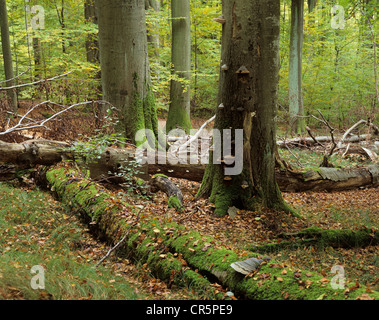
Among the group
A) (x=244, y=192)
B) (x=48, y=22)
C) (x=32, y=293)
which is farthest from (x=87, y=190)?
(x=48, y=22)

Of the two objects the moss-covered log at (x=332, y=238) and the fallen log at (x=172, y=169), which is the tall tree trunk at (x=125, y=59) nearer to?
the fallen log at (x=172, y=169)

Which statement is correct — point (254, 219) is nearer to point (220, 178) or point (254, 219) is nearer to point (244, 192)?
point (244, 192)

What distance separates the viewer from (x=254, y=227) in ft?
17.2

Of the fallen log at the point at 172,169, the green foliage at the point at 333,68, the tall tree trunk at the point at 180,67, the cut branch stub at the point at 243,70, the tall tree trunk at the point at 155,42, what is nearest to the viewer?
the cut branch stub at the point at 243,70

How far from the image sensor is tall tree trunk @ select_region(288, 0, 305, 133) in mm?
15555

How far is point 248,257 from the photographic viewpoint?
3510mm

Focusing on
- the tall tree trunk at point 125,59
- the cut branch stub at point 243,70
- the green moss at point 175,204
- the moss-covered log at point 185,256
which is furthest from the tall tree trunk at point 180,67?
the moss-covered log at point 185,256

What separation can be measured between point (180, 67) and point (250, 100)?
30.6 feet

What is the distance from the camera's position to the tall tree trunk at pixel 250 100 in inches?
209

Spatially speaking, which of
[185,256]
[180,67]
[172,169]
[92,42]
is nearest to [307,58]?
[180,67]

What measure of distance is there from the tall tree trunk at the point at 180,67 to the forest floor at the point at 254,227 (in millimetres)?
6564

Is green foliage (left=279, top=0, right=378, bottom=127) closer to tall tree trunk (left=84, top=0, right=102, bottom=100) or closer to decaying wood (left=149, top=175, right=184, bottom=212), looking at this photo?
tall tree trunk (left=84, top=0, right=102, bottom=100)

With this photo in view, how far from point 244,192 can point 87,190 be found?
2.86m

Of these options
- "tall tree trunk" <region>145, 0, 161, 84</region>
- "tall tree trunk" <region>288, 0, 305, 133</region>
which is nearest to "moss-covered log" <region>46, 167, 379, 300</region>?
"tall tree trunk" <region>145, 0, 161, 84</region>
